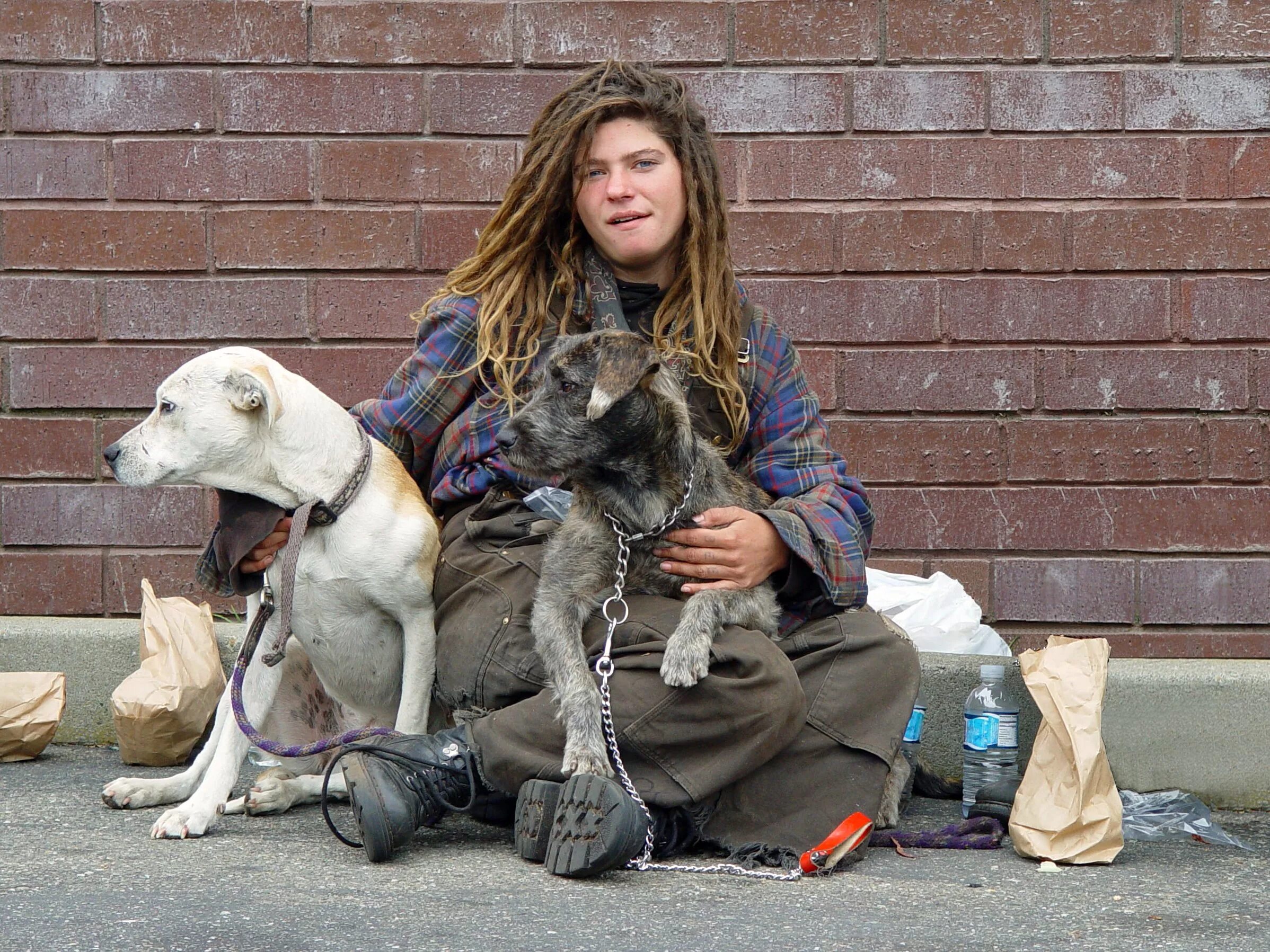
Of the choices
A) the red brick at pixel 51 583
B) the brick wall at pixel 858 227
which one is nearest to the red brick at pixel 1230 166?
the brick wall at pixel 858 227

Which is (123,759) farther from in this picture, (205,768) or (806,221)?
(806,221)

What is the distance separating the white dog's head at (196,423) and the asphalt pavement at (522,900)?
0.97 meters

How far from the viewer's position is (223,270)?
5215 mm

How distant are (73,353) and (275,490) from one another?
1.96 m

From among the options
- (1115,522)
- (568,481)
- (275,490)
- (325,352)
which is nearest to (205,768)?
(275,490)

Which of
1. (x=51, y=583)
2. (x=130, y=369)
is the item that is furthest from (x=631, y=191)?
(x=51, y=583)

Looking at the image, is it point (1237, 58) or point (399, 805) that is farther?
point (1237, 58)

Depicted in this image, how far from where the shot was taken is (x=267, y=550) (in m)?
3.75

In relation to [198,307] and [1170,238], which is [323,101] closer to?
[198,307]

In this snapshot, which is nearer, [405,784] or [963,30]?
[405,784]

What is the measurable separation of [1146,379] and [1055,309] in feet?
1.40

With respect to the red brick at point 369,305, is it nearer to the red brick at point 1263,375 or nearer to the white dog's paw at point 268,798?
the white dog's paw at point 268,798

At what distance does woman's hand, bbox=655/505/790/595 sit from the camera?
3.53 meters

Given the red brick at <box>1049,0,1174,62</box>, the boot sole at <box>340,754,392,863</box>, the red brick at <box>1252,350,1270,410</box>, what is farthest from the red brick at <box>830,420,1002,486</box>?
the boot sole at <box>340,754,392,863</box>
